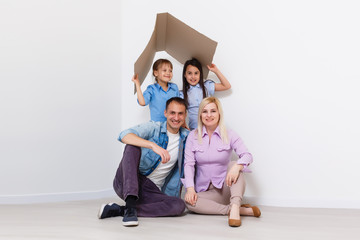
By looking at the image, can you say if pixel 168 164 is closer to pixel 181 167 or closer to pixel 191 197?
pixel 181 167

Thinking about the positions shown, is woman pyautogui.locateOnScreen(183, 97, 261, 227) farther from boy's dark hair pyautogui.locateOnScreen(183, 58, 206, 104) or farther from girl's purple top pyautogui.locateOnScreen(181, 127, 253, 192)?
boy's dark hair pyautogui.locateOnScreen(183, 58, 206, 104)

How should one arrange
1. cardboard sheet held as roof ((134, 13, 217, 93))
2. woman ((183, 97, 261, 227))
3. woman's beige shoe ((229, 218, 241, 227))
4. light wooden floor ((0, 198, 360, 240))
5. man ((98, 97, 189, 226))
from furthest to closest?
cardboard sheet held as roof ((134, 13, 217, 93)) → woman ((183, 97, 261, 227)) → man ((98, 97, 189, 226)) → woman's beige shoe ((229, 218, 241, 227)) → light wooden floor ((0, 198, 360, 240))

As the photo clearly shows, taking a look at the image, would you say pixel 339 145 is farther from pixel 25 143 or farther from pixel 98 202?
pixel 25 143

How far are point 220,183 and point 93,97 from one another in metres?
1.12

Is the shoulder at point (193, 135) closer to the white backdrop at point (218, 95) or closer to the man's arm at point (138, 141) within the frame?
the man's arm at point (138, 141)

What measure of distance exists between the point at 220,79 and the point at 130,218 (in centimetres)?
104

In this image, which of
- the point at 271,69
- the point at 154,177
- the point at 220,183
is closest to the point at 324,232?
the point at 220,183

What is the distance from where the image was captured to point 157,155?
1.86 meters

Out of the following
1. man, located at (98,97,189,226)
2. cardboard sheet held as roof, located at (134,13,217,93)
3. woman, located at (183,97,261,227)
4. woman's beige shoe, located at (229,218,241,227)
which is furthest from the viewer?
cardboard sheet held as roof, located at (134,13,217,93)

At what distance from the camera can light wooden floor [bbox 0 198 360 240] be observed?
4.45ft

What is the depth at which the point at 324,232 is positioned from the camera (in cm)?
141

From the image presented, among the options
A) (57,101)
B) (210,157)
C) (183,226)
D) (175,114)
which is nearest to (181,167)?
(210,157)

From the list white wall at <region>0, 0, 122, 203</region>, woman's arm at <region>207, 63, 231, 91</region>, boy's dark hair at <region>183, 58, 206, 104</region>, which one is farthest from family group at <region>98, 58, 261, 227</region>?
white wall at <region>0, 0, 122, 203</region>

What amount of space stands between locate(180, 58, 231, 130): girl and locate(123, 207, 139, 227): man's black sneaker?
0.71 m
